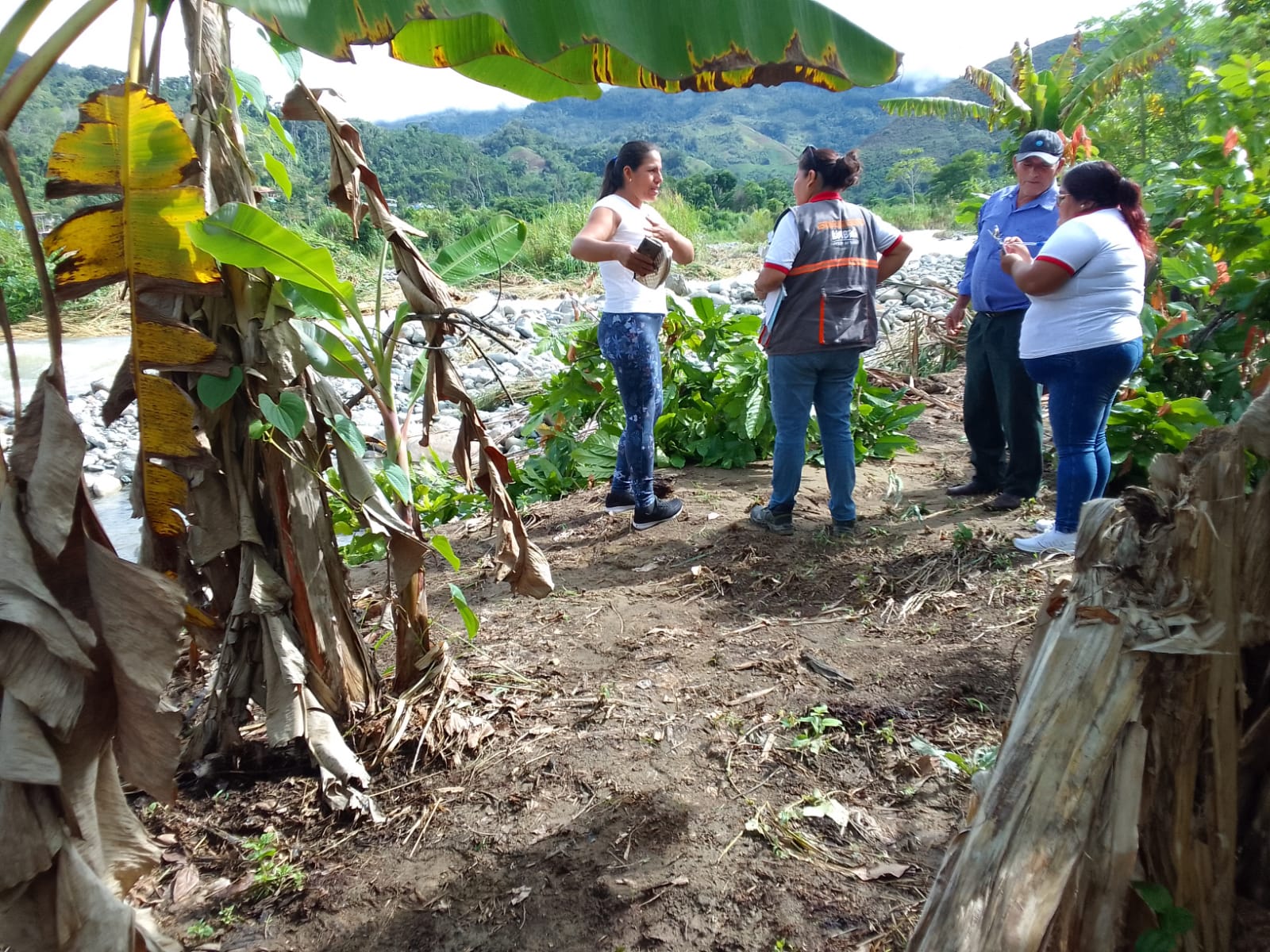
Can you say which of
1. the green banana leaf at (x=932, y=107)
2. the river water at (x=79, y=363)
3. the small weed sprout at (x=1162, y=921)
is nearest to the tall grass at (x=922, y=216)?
the green banana leaf at (x=932, y=107)

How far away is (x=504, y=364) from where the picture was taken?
11.7 metres

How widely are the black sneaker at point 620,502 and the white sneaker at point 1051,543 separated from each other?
1900 mm

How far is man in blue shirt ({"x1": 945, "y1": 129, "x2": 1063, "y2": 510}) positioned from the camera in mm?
3574

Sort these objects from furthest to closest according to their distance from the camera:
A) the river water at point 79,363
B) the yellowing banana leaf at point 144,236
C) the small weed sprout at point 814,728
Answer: the river water at point 79,363, the small weed sprout at point 814,728, the yellowing banana leaf at point 144,236

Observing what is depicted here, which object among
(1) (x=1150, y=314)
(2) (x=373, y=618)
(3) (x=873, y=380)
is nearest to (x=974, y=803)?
(2) (x=373, y=618)

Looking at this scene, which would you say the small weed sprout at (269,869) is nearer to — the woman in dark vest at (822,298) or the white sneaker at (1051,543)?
the woman in dark vest at (822,298)

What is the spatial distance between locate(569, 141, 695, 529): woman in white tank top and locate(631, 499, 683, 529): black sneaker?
255mm

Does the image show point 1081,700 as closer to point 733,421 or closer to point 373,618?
point 373,618

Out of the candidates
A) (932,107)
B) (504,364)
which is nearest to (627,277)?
(504,364)

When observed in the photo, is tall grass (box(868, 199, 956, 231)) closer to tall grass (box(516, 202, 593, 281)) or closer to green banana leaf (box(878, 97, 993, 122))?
tall grass (box(516, 202, 593, 281))

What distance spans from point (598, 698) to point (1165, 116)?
62.8 ft

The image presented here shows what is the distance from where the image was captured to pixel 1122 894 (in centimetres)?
119

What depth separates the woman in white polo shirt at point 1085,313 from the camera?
303cm

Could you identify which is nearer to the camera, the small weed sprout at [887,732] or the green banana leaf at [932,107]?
the small weed sprout at [887,732]
